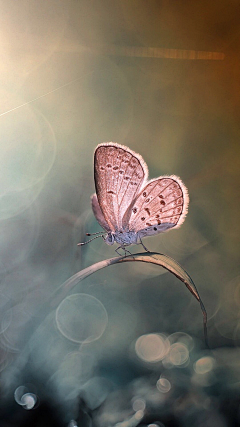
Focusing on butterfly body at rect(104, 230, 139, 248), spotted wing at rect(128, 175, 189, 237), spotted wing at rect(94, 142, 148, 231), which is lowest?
butterfly body at rect(104, 230, 139, 248)

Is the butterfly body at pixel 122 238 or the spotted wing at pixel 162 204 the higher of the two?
the spotted wing at pixel 162 204

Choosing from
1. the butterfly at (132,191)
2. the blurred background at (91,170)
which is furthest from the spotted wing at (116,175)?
the blurred background at (91,170)

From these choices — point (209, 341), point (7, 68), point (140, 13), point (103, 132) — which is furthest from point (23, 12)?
point (209, 341)

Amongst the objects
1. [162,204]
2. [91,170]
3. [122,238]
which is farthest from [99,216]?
[91,170]

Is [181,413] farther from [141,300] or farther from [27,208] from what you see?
[27,208]

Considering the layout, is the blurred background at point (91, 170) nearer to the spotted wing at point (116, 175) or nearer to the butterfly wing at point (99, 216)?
the butterfly wing at point (99, 216)

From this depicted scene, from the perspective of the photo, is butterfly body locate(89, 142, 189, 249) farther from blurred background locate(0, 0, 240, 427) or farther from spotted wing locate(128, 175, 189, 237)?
blurred background locate(0, 0, 240, 427)

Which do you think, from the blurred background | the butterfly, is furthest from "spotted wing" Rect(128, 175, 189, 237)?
the blurred background
